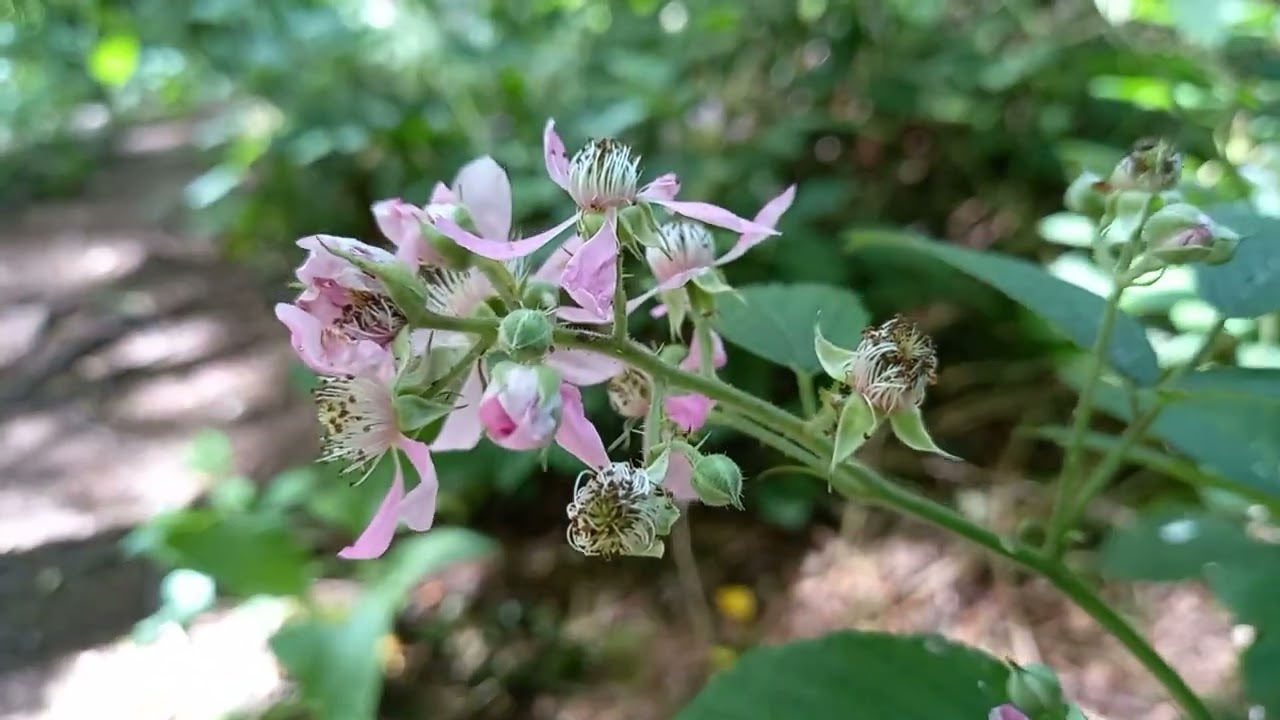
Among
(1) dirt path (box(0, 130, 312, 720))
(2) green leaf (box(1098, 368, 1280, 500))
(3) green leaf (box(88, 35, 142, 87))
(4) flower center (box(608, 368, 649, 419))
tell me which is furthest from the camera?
(3) green leaf (box(88, 35, 142, 87))

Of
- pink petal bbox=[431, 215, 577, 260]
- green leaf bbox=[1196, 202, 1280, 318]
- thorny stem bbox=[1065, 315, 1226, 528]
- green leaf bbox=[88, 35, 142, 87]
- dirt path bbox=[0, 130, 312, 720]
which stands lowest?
dirt path bbox=[0, 130, 312, 720]

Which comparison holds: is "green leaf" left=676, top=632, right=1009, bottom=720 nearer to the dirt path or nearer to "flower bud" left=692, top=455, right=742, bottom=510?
"flower bud" left=692, top=455, right=742, bottom=510

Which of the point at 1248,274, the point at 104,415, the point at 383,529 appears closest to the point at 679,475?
the point at 383,529

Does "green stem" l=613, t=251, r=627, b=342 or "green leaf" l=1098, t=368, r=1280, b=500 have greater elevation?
"green stem" l=613, t=251, r=627, b=342

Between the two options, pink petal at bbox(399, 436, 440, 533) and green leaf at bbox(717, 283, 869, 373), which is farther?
green leaf at bbox(717, 283, 869, 373)

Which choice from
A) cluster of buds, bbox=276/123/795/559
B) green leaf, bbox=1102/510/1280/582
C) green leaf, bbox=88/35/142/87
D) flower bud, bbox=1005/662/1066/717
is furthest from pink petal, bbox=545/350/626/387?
green leaf, bbox=88/35/142/87

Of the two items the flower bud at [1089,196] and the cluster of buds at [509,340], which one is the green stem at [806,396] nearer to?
the cluster of buds at [509,340]

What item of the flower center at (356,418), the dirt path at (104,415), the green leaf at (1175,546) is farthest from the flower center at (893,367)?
the dirt path at (104,415)
